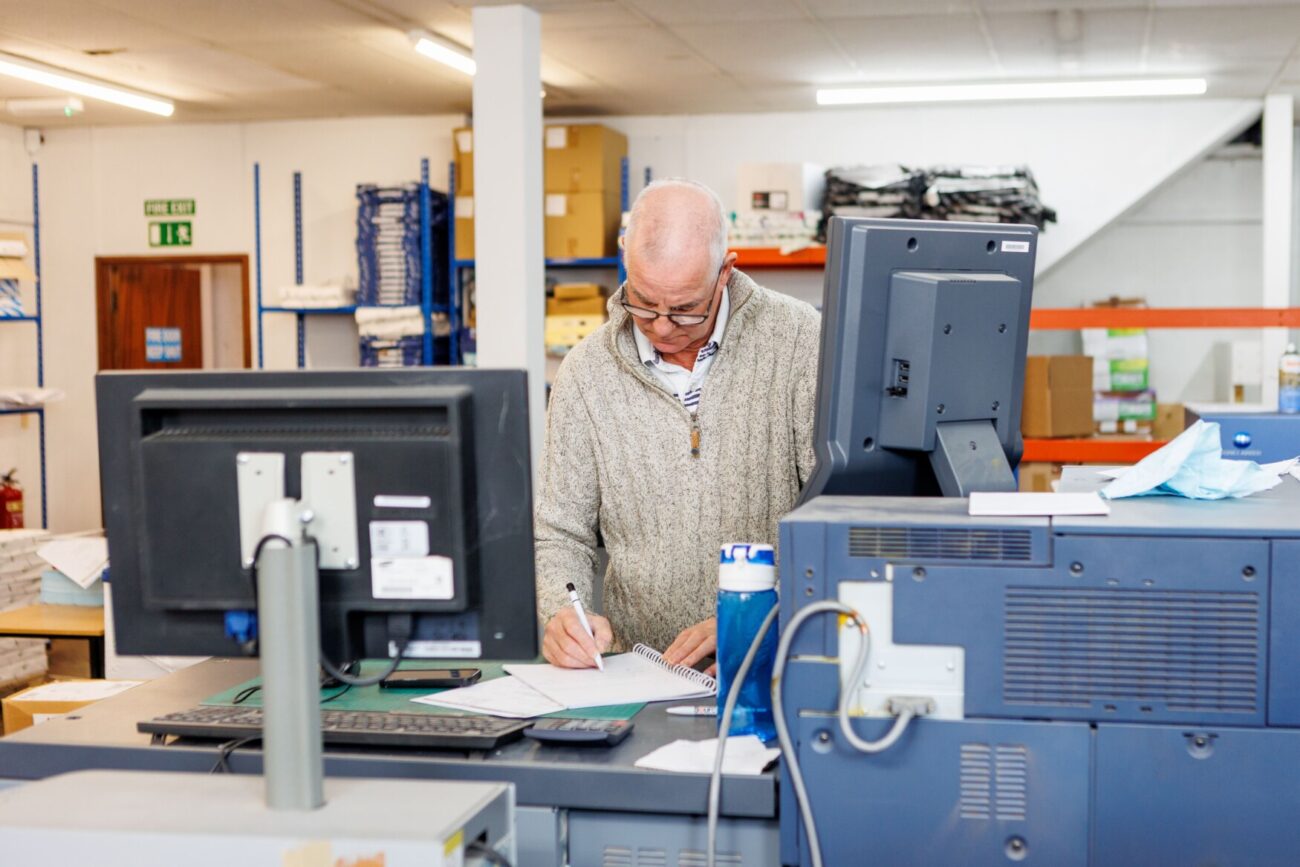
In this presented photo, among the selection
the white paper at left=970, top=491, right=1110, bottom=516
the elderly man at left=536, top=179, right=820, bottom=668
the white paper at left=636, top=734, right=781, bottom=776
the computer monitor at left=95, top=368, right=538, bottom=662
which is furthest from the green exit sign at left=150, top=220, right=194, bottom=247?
the white paper at left=970, top=491, right=1110, bottom=516

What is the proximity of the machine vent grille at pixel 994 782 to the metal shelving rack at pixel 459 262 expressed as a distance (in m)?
6.00

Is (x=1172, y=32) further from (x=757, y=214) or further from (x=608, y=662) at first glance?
(x=608, y=662)

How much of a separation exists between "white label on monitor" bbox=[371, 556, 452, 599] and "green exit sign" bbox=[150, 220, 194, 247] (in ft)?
25.4

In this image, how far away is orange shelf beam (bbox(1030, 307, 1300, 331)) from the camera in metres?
6.20

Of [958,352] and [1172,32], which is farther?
[1172,32]

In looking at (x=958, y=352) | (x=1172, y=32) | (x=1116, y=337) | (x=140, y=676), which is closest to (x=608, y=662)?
(x=958, y=352)

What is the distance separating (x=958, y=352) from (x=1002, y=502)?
30 centimetres

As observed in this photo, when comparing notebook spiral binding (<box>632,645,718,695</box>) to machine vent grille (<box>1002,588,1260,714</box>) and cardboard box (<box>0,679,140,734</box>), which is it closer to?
machine vent grille (<box>1002,588,1260,714</box>)

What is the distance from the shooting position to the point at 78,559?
4.02 meters

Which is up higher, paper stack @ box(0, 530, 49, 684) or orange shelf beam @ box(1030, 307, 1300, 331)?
orange shelf beam @ box(1030, 307, 1300, 331)

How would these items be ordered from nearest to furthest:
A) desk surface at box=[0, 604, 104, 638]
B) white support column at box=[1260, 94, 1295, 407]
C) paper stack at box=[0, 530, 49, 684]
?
1. desk surface at box=[0, 604, 104, 638]
2. paper stack at box=[0, 530, 49, 684]
3. white support column at box=[1260, 94, 1295, 407]

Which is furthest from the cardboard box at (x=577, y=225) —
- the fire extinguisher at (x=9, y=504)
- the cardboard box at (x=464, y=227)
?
the fire extinguisher at (x=9, y=504)

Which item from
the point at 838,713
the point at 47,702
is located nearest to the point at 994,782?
the point at 838,713

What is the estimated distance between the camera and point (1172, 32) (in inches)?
230
